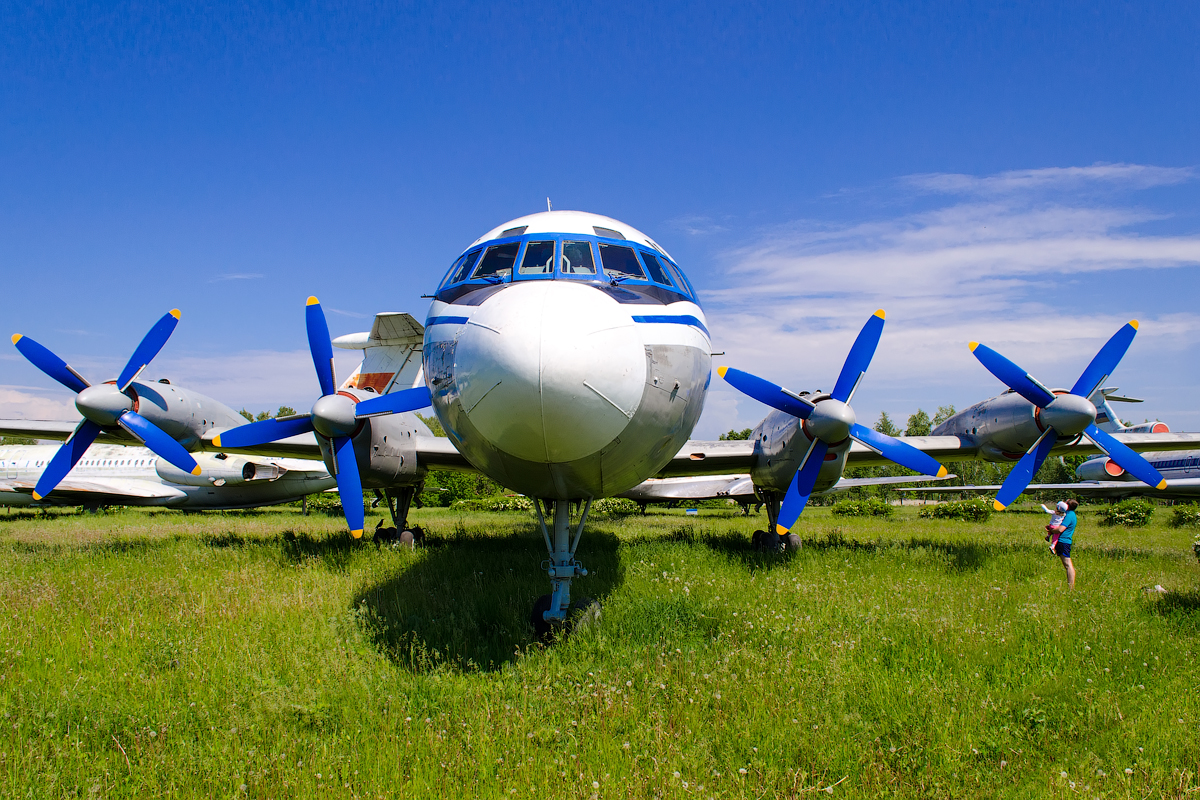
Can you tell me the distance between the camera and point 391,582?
911 cm

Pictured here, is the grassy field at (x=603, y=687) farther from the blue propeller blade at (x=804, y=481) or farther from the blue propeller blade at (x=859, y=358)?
the blue propeller blade at (x=859, y=358)

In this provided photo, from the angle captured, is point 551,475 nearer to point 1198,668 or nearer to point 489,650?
point 489,650

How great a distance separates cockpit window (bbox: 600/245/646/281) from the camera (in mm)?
5902

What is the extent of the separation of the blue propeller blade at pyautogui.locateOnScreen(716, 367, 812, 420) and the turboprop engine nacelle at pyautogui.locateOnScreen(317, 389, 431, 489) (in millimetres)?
5302

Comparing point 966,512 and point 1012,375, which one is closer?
point 1012,375

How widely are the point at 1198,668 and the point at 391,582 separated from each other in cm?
916

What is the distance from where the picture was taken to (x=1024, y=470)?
34.4 ft

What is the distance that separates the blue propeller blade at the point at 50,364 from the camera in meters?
10.9

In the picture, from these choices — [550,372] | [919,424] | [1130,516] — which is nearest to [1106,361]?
[550,372]

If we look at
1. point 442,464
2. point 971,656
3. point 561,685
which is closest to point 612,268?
point 561,685

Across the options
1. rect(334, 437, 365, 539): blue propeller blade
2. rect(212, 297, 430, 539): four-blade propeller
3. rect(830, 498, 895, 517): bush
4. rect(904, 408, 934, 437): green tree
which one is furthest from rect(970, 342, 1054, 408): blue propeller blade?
rect(904, 408, 934, 437): green tree

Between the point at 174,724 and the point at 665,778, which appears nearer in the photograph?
the point at 665,778

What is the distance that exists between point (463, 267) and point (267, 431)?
4707mm

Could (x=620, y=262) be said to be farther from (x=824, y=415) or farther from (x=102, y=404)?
(x=102, y=404)
